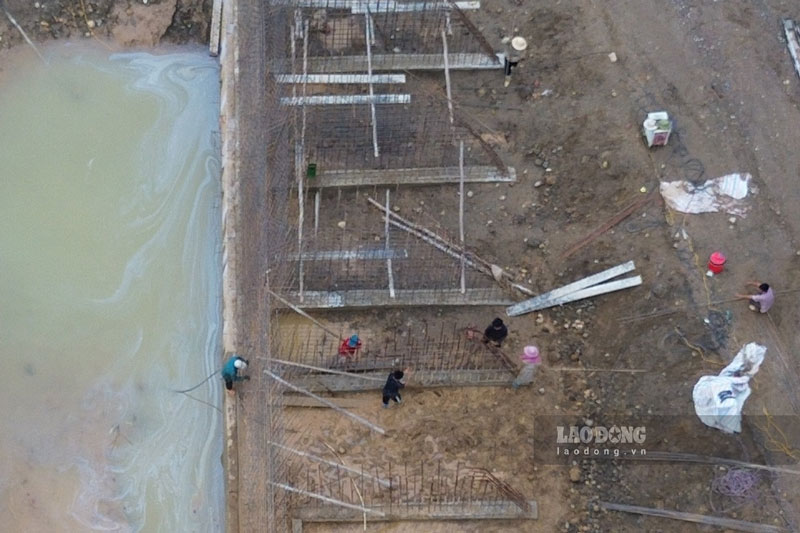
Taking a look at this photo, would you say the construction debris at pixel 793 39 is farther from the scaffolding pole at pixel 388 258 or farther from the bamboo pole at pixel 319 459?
the bamboo pole at pixel 319 459

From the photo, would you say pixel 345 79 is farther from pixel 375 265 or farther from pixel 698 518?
pixel 698 518

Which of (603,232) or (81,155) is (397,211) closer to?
(603,232)

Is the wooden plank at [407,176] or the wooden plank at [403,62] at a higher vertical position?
the wooden plank at [403,62]

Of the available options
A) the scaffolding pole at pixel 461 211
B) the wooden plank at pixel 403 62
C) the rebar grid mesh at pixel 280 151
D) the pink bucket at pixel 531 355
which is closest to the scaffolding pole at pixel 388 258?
the rebar grid mesh at pixel 280 151

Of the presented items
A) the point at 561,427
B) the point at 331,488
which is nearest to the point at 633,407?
the point at 561,427

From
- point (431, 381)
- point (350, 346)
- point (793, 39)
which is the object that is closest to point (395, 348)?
point (350, 346)

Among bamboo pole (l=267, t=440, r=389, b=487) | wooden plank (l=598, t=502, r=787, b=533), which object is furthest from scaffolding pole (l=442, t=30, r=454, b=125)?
wooden plank (l=598, t=502, r=787, b=533)

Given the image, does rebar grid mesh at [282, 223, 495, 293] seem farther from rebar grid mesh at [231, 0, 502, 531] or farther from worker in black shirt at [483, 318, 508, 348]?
worker in black shirt at [483, 318, 508, 348]
